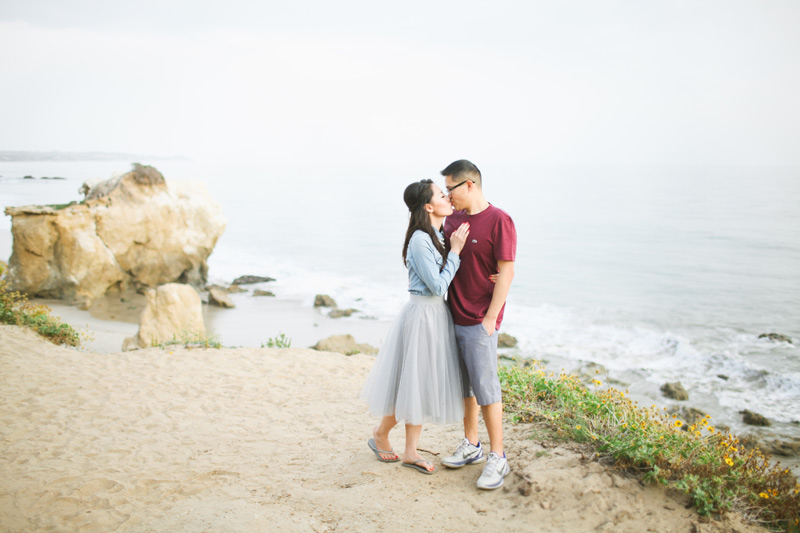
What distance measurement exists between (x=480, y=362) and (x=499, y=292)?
23.9 inches

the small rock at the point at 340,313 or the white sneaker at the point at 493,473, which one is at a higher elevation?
the white sneaker at the point at 493,473

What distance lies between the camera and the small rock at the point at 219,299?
15969 millimetres

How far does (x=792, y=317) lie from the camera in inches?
651

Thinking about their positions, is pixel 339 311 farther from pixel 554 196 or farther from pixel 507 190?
pixel 507 190

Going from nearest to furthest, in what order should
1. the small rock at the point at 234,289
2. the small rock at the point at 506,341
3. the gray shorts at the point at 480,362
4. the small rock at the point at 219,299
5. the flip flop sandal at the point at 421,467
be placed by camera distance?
the gray shorts at the point at 480,362 < the flip flop sandal at the point at 421,467 < the small rock at the point at 506,341 < the small rock at the point at 219,299 < the small rock at the point at 234,289

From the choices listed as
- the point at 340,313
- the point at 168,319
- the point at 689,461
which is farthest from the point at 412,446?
the point at 340,313

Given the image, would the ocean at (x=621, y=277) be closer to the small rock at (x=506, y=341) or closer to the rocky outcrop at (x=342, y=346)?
the small rock at (x=506, y=341)

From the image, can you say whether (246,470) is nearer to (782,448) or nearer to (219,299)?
(782,448)

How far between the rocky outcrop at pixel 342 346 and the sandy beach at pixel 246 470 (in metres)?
3.73

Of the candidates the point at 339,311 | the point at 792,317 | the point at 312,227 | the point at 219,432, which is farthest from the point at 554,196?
the point at 219,432

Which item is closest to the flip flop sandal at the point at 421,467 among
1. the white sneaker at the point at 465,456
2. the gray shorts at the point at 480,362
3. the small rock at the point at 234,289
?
the white sneaker at the point at 465,456

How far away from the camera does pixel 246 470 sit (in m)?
4.84

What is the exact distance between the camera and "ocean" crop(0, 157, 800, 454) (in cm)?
1200

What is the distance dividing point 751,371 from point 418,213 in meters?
11.5
